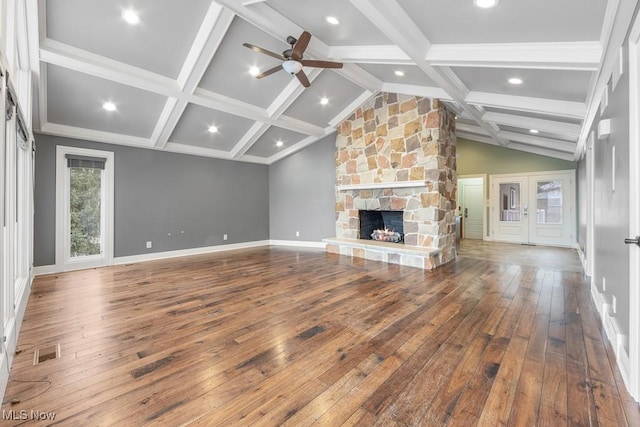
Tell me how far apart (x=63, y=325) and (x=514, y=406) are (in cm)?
379

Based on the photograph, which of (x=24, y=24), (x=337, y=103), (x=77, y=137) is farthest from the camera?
(x=337, y=103)

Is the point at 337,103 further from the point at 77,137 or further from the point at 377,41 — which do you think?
the point at 77,137

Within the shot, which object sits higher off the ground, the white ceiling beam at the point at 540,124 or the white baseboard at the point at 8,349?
the white ceiling beam at the point at 540,124

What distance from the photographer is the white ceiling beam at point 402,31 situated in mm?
2930

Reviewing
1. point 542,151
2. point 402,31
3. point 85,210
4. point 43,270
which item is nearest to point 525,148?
point 542,151

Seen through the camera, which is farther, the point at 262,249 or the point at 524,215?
the point at 524,215

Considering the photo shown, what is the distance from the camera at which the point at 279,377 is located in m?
1.97

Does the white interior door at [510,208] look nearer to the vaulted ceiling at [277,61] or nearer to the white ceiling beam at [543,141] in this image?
the white ceiling beam at [543,141]

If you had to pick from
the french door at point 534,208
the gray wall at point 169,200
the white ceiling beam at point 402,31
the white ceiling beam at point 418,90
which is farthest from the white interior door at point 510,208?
the gray wall at point 169,200

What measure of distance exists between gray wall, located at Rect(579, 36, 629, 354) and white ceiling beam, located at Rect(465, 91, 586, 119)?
1.43 meters

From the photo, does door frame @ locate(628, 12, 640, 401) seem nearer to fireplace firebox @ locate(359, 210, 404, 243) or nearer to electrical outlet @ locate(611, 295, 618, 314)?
electrical outlet @ locate(611, 295, 618, 314)

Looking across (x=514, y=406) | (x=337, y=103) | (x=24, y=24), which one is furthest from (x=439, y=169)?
(x=24, y=24)

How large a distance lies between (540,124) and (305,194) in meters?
5.22

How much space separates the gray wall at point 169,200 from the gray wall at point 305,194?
0.39m
